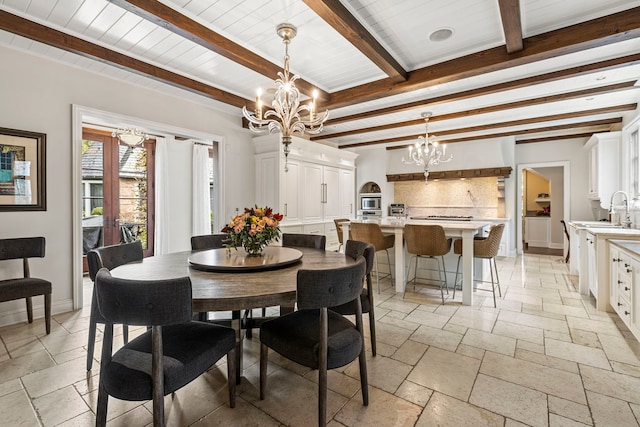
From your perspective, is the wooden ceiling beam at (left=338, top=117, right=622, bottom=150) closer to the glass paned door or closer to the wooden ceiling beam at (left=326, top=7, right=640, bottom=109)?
the wooden ceiling beam at (left=326, top=7, right=640, bottom=109)

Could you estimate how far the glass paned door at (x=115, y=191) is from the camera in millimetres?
5047

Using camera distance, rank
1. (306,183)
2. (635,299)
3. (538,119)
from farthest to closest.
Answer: (306,183), (538,119), (635,299)

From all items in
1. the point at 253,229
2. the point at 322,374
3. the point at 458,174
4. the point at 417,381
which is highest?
the point at 458,174

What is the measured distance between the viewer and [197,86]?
364 centimetres

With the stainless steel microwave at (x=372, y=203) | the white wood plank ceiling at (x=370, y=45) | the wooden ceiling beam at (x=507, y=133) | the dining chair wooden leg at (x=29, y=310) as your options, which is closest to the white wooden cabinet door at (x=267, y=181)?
the white wood plank ceiling at (x=370, y=45)

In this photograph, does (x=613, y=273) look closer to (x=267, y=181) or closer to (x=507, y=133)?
(x=507, y=133)

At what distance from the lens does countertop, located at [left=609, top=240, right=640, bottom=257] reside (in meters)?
2.41

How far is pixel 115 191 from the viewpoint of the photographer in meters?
5.25

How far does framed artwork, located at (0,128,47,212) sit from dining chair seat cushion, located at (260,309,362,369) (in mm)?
2978

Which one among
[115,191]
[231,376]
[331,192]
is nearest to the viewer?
[231,376]

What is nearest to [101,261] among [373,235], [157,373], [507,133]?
[157,373]

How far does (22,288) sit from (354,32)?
3.57 meters

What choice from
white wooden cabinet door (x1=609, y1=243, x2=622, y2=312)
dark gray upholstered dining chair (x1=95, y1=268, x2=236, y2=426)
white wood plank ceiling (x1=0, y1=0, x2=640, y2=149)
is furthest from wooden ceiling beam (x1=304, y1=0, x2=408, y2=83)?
white wooden cabinet door (x1=609, y1=243, x2=622, y2=312)

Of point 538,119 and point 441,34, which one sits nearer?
point 441,34
